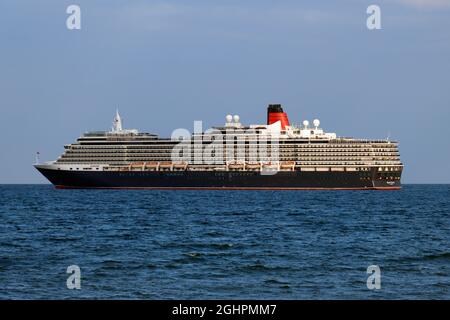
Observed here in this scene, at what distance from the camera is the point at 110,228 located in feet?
127

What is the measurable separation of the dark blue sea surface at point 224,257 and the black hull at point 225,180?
5810 cm

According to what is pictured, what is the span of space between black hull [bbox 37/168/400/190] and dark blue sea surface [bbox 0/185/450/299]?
58.1 m

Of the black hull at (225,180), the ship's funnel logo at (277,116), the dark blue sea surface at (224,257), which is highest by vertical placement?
the ship's funnel logo at (277,116)

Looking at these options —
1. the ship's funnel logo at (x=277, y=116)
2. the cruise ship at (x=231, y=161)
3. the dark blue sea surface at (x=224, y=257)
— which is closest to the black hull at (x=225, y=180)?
the cruise ship at (x=231, y=161)

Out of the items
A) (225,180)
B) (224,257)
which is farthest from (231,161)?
(224,257)

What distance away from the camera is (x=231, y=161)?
107 meters

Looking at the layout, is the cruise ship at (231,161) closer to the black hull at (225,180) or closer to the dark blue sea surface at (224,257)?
the black hull at (225,180)

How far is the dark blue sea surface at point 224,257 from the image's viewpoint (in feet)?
63.7

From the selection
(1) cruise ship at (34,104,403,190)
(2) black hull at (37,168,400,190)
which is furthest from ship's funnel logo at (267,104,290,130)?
(2) black hull at (37,168,400,190)

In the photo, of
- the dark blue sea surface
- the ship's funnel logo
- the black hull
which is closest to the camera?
the dark blue sea surface

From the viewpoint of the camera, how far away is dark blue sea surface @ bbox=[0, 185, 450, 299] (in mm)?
19422

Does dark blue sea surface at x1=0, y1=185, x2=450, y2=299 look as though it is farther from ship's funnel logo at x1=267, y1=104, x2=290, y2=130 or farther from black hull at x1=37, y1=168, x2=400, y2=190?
ship's funnel logo at x1=267, y1=104, x2=290, y2=130

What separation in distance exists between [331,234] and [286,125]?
82297 mm
